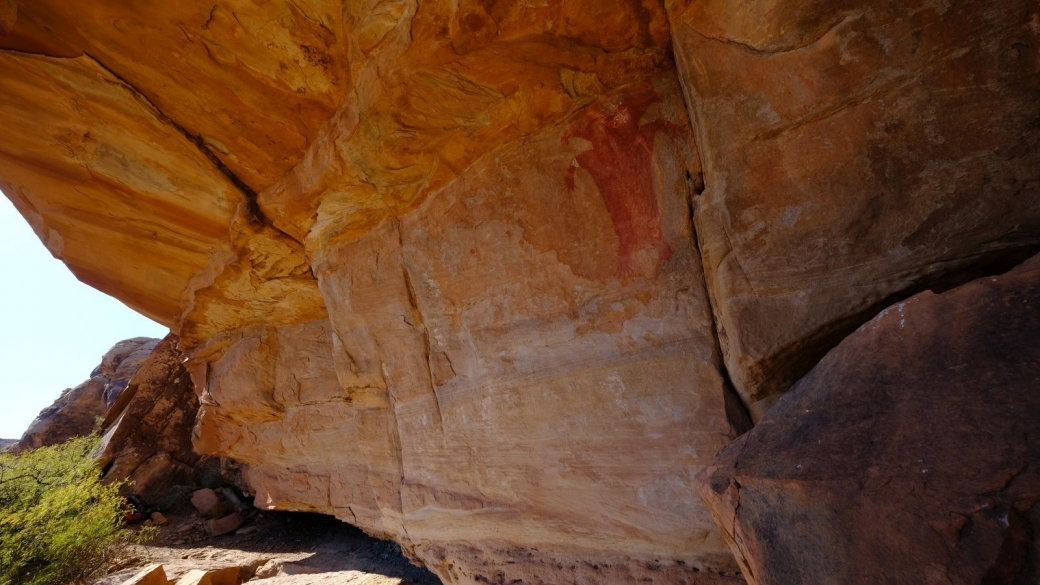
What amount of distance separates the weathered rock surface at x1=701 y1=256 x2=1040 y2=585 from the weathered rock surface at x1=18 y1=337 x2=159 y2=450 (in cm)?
1521

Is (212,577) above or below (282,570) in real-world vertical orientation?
above

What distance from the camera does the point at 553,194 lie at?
11.3 ft

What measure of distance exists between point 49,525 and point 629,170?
312 inches

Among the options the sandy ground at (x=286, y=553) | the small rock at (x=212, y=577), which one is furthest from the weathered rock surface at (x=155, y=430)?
the small rock at (x=212, y=577)

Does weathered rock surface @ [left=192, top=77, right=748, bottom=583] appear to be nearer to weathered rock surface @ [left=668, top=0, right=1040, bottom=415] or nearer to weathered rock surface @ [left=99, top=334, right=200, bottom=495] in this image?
weathered rock surface @ [left=668, top=0, right=1040, bottom=415]

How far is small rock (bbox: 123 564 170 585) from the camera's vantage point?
15.8ft

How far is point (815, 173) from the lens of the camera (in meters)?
2.44

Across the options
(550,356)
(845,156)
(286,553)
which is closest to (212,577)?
(286,553)

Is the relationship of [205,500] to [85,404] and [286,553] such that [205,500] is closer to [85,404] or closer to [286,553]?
[286,553]

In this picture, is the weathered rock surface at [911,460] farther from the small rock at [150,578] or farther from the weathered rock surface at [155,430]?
the weathered rock surface at [155,430]

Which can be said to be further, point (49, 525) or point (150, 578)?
point (49, 525)

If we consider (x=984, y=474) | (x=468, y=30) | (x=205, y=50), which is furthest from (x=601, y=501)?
(x=205, y=50)

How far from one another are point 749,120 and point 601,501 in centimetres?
256

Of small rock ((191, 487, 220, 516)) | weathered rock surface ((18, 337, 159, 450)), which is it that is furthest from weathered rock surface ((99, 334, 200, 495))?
weathered rock surface ((18, 337, 159, 450))
